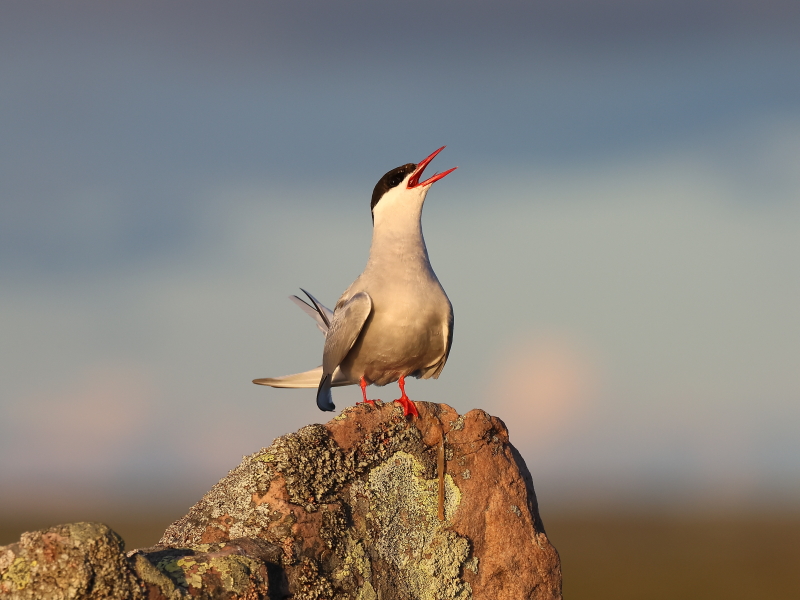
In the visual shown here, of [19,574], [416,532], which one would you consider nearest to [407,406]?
[416,532]

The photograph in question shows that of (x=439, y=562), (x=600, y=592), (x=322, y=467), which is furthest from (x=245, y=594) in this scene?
(x=600, y=592)

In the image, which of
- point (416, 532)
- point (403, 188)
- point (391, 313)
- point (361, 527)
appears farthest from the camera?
point (403, 188)

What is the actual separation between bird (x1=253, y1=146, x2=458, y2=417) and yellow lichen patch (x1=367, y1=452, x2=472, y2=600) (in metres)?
1.14

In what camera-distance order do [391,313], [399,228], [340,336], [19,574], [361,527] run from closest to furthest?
[19,574]
[361,527]
[391,313]
[340,336]
[399,228]

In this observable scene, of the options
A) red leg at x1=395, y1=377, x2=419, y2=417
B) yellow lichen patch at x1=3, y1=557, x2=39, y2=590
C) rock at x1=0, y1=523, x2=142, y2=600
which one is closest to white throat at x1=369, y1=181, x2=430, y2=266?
red leg at x1=395, y1=377, x2=419, y2=417

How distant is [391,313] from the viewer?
7.63 m

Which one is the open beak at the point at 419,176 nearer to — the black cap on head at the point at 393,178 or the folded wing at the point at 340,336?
the black cap on head at the point at 393,178

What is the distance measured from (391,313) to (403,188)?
151 centimetres

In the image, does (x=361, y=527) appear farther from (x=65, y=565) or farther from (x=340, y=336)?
(x=340, y=336)

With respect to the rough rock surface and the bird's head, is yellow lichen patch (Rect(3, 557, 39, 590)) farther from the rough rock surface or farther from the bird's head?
the bird's head

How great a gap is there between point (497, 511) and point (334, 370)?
8.13 feet

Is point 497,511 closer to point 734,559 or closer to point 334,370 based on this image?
point 334,370

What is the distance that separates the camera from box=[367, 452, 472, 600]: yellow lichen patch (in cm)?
577

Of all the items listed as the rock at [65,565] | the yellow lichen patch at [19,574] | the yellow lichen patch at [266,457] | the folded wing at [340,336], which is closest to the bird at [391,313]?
the folded wing at [340,336]
